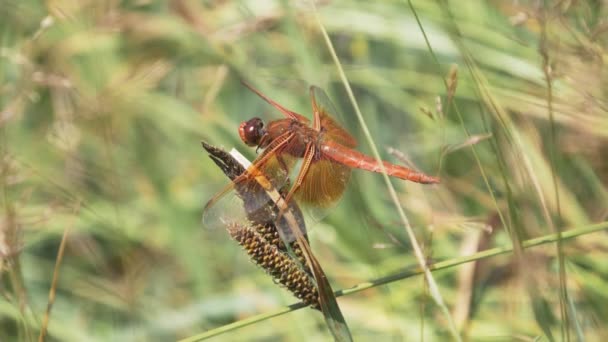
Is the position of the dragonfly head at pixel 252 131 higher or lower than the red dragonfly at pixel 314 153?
higher

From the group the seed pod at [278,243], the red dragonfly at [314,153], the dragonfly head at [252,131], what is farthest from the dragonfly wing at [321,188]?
the seed pod at [278,243]

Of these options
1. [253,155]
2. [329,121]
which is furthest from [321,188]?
[253,155]

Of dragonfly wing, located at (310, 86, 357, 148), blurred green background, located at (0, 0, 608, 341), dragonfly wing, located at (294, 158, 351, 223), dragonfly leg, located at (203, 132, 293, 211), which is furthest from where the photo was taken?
blurred green background, located at (0, 0, 608, 341)

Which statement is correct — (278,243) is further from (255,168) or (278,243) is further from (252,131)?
(252,131)

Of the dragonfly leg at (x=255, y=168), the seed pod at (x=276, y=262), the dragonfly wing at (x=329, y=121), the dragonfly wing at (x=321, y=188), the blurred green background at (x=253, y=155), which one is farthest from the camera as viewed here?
the blurred green background at (x=253, y=155)

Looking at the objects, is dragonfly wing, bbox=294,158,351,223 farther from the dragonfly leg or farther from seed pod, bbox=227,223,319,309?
seed pod, bbox=227,223,319,309

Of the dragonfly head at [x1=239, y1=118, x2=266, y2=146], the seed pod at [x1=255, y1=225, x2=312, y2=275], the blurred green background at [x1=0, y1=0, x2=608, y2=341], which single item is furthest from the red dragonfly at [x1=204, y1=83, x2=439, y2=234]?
the seed pod at [x1=255, y1=225, x2=312, y2=275]

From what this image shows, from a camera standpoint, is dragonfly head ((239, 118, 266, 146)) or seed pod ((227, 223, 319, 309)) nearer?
seed pod ((227, 223, 319, 309))

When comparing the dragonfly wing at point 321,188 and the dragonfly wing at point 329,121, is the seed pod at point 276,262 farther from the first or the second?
the dragonfly wing at point 329,121
